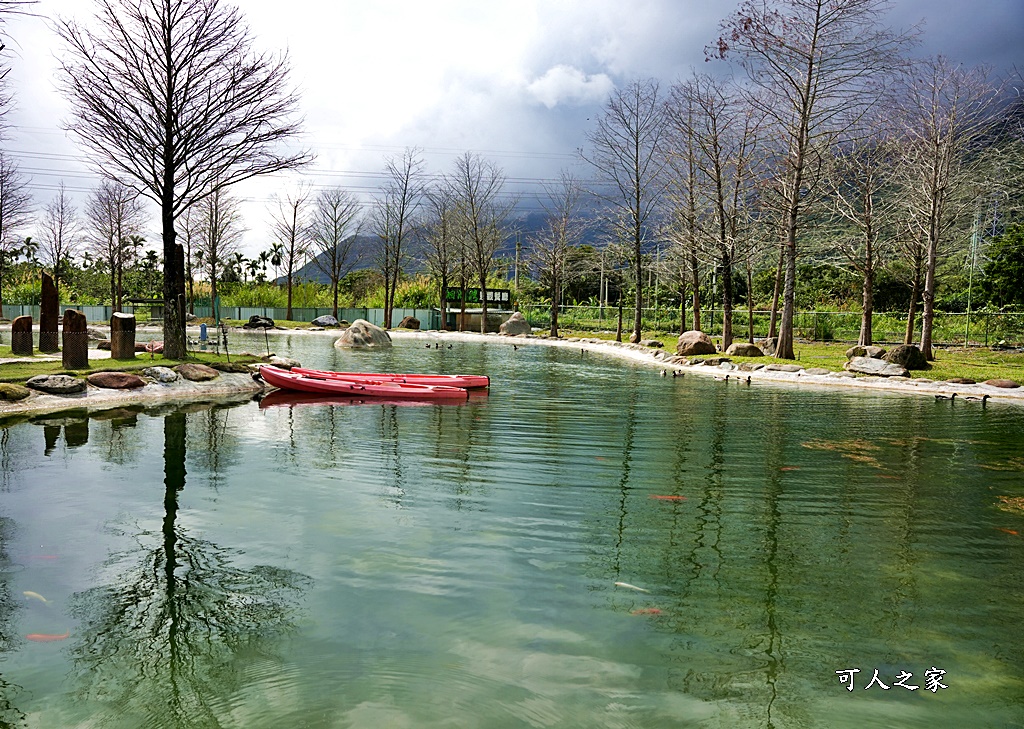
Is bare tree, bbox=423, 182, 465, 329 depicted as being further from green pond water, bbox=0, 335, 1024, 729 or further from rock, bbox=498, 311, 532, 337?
green pond water, bbox=0, 335, 1024, 729

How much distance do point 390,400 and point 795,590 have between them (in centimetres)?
1205

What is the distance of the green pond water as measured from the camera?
4.05m

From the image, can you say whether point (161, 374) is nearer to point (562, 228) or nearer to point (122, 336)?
point (122, 336)

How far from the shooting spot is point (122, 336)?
18.3 meters

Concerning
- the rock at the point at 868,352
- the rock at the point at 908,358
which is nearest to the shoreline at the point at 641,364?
the rock at the point at 908,358

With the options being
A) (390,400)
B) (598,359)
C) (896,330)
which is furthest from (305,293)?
(390,400)

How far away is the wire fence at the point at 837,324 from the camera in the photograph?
105 feet

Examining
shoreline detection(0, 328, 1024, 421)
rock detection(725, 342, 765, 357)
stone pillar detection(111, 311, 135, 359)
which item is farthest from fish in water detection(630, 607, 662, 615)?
rock detection(725, 342, 765, 357)

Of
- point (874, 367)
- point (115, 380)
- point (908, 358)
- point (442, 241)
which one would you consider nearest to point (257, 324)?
point (442, 241)

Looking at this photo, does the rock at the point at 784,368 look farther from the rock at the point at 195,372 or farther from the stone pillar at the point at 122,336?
the stone pillar at the point at 122,336

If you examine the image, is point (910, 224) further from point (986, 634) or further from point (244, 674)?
point (244, 674)

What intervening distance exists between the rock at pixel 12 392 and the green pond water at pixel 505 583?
261 cm

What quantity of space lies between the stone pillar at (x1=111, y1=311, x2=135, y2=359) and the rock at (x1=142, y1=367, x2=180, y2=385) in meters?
1.68

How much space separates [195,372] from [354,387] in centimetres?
399
